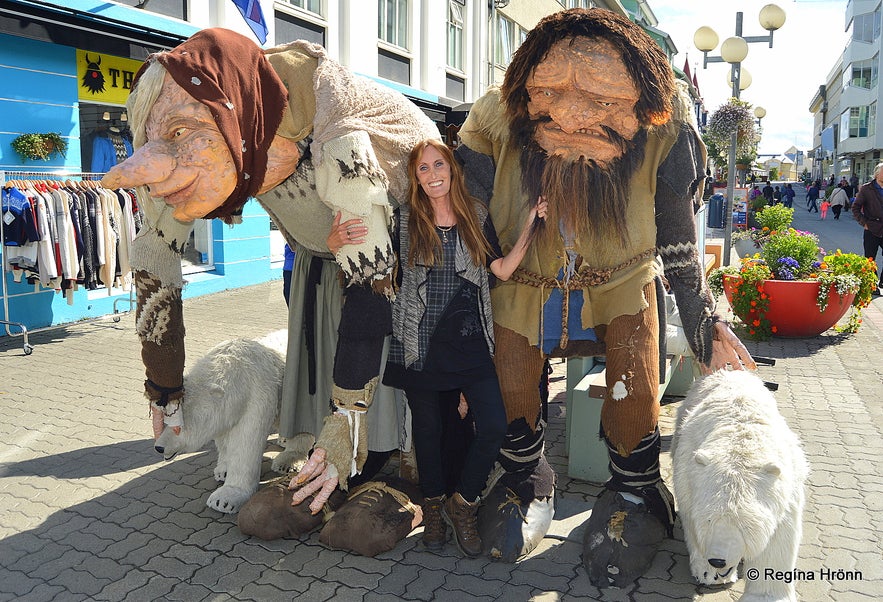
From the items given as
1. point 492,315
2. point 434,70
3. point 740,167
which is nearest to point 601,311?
point 492,315

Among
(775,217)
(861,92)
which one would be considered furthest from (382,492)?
(861,92)

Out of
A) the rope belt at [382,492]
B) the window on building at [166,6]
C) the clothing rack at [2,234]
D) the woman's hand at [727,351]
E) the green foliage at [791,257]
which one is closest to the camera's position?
the woman's hand at [727,351]

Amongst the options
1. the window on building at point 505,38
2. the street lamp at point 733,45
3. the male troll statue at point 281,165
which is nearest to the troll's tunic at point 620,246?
the male troll statue at point 281,165

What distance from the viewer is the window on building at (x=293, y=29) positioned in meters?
10.1

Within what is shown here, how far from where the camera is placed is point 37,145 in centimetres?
684

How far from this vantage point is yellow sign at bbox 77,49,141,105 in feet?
24.7

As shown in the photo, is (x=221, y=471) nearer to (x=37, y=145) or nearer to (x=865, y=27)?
(x=37, y=145)

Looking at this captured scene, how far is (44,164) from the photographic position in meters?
7.10

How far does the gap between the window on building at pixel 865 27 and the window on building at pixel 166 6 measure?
1857 inches

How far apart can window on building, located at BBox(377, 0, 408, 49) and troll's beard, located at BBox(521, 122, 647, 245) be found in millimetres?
10592

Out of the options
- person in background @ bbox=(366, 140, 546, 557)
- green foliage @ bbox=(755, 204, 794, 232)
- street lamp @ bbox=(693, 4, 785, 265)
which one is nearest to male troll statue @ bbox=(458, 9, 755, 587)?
person in background @ bbox=(366, 140, 546, 557)

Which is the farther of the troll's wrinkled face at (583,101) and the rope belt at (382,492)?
the rope belt at (382,492)

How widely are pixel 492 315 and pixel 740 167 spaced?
18.2m

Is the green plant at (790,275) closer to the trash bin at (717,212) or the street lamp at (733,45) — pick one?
the street lamp at (733,45)
